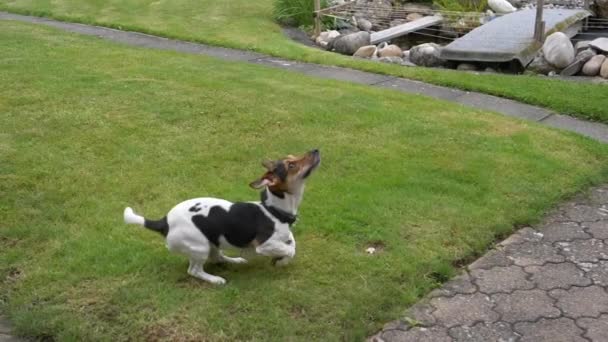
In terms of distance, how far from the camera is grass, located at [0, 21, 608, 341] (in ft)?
12.8

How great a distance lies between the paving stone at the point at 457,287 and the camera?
4.17m

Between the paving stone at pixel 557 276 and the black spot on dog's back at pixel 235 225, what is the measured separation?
1.70 meters

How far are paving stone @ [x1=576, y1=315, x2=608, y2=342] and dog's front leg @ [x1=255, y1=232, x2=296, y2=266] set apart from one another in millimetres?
1650

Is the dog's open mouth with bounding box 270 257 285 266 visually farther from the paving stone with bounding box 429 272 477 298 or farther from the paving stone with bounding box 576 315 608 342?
the paving stone with bounding box 576 315 608 342

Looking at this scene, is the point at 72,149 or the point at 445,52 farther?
the point at 445,52

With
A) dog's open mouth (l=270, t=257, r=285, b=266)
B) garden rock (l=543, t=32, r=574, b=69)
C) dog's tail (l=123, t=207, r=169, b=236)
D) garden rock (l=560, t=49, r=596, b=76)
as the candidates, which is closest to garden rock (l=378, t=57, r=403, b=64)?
garden rock (l=543, t=32, r=574, b=69)

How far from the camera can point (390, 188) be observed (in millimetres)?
5422

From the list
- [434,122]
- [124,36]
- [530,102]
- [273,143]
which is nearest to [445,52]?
[530,102]

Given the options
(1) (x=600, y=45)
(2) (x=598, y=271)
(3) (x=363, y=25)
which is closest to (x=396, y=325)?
(2) (x=598, y=271)

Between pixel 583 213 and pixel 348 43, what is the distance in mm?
6379

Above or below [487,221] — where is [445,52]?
above

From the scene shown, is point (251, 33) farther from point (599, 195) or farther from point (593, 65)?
point (599, 195)

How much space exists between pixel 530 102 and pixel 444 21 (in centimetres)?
548

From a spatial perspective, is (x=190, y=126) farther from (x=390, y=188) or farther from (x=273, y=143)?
(x=390, y=188)
